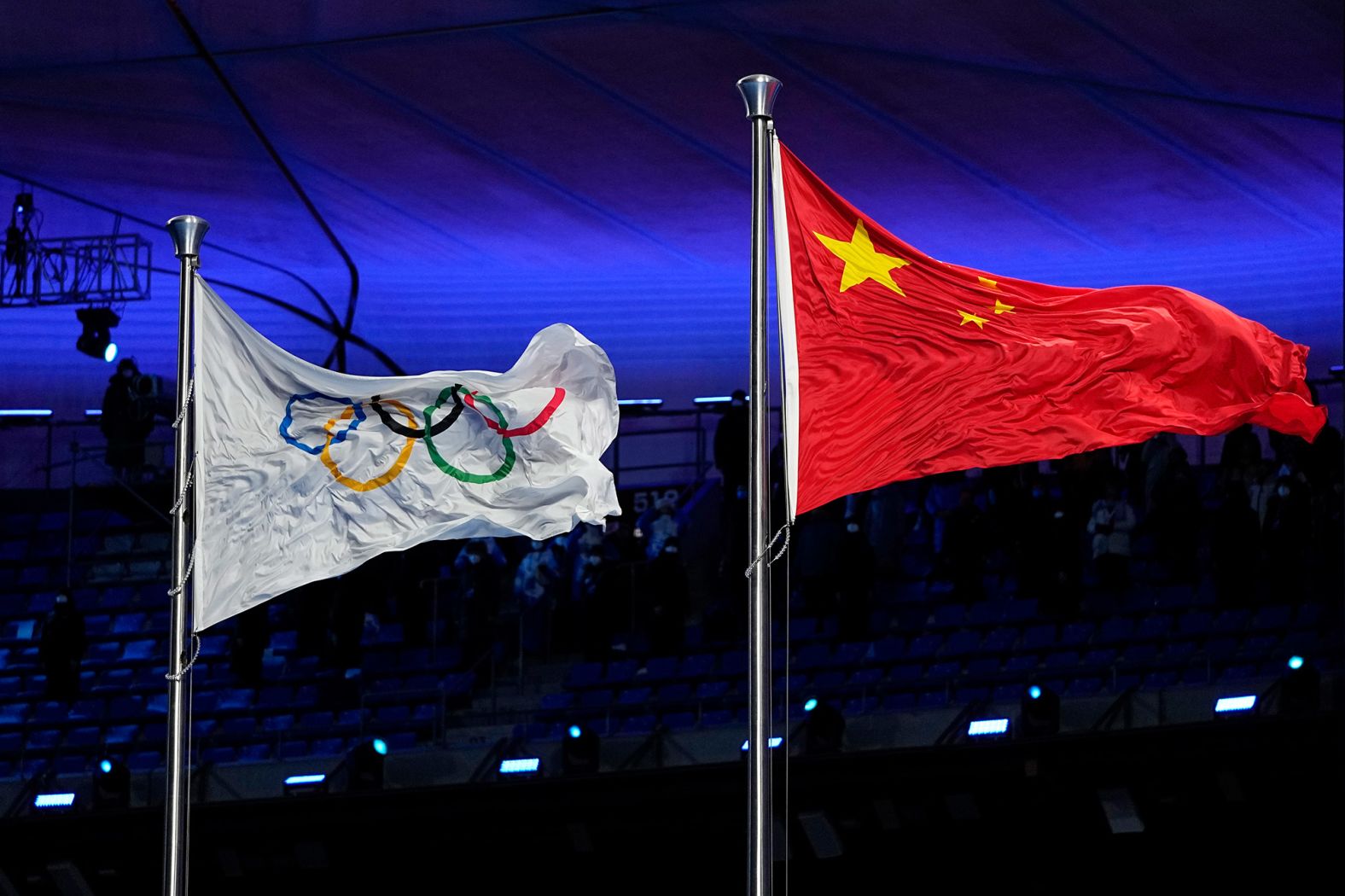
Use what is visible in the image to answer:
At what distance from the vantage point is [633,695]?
687 inches

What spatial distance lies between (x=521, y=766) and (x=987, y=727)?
4.09 metres

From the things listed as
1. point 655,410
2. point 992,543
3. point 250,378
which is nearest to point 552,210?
point 655,410

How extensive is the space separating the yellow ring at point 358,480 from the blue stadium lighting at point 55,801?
785 centimetres

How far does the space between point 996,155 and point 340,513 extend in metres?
12.5

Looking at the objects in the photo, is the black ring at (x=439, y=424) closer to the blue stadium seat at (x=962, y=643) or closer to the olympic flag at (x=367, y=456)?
the olympic flag at (x=367, y=456)

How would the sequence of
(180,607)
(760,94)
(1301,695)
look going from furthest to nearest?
(1301,695) < (180,607) < (760,94)

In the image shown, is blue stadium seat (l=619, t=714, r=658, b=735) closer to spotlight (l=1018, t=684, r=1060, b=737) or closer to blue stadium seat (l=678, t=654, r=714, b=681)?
blue stadium seat (l=678, t=654, r=714, b=681)

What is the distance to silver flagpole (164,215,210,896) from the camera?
789 cm

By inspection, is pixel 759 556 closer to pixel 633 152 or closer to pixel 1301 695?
pixel 1301 695

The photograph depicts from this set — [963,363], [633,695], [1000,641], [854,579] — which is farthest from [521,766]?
[963,363]

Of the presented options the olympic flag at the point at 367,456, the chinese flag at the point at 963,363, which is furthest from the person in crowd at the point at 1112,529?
the olympic flag at the point at 367,456

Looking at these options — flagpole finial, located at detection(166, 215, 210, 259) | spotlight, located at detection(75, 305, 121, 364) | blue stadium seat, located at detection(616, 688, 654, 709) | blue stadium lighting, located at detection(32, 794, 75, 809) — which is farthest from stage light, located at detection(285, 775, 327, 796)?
flagpole finial, located at detection(166, 215, 210, 259)

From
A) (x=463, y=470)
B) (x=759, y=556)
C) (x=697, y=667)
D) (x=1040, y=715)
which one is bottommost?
(x=1040, y=715)

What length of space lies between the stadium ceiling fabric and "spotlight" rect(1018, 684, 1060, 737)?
599cm
